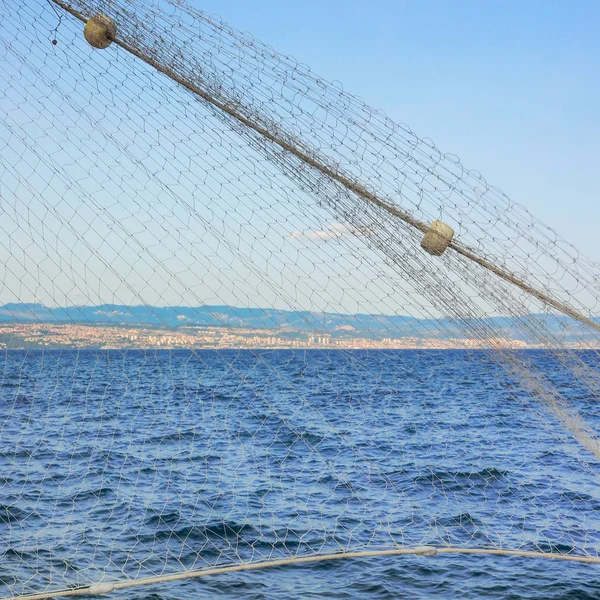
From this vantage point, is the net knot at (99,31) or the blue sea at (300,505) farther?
the blue sea at (300,505)

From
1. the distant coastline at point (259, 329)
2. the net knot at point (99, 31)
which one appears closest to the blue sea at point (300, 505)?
the distant coastline at point (259, 329)

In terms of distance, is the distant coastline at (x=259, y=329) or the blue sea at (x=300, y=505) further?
the blue sea at (x=300, y=505)

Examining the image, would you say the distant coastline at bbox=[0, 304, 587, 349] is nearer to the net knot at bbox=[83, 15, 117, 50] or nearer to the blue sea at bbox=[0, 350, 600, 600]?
the blue sea at bbox=[0, 350, 600, 600]

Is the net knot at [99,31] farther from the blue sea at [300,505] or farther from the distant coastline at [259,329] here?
the blue sea at [300,505]

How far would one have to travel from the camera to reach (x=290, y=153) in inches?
238

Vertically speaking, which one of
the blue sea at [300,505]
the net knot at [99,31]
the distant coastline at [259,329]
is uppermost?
the net knot at [99,31]

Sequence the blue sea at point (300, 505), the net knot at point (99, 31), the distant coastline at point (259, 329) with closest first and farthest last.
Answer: the net knot at point (99, 31)
the distant coastline at point (259, 329)
the blue sea at point (300, 505)

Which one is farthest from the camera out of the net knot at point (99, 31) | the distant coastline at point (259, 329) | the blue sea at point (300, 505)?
the blue sea at point (300, 505)

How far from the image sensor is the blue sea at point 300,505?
11477mm

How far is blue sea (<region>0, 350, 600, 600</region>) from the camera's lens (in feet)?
37.7

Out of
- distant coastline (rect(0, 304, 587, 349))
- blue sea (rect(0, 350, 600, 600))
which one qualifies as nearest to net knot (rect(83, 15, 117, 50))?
distant coastline (rect(0, 304, 587, 349))

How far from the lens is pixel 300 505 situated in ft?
52.7

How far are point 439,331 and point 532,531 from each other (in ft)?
29.7

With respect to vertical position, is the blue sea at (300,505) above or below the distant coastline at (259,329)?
below
